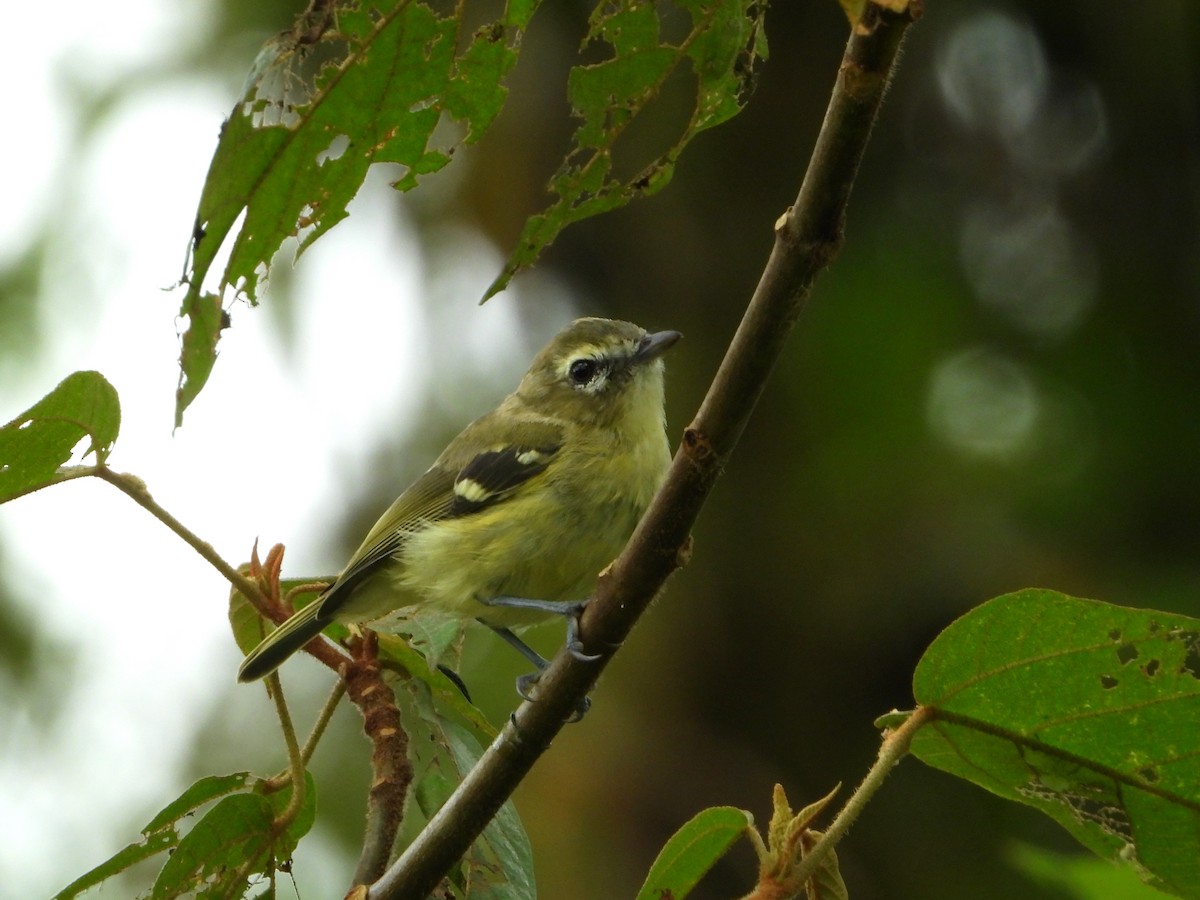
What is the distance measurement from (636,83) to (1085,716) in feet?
2.92

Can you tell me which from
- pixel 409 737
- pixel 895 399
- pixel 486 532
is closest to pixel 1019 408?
pixel 895 399

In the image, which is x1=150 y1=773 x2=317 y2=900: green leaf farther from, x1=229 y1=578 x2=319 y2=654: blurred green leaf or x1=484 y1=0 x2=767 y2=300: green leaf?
x1=484 y1=0 x2=767 y2=300: green leaf

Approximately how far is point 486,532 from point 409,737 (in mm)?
1275

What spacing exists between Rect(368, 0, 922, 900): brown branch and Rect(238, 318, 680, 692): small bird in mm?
1231

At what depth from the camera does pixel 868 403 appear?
533 cm

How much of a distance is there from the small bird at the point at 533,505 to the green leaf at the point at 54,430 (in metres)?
1.15

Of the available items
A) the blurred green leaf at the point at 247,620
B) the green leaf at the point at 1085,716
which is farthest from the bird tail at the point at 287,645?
the green leaf at the point at 1085,716

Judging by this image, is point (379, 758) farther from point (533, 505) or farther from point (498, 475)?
point (498, 475)

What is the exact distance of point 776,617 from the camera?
5.54 meters

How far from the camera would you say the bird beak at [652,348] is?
357cm

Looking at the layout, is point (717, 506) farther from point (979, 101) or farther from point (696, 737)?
point (979, 101)

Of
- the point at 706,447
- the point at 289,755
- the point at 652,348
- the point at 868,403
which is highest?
the point at 706,447

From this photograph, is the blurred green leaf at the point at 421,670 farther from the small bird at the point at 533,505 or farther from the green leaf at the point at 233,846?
the small bird at the point at 533,505

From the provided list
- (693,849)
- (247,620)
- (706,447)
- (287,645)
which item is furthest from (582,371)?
(706,447)
